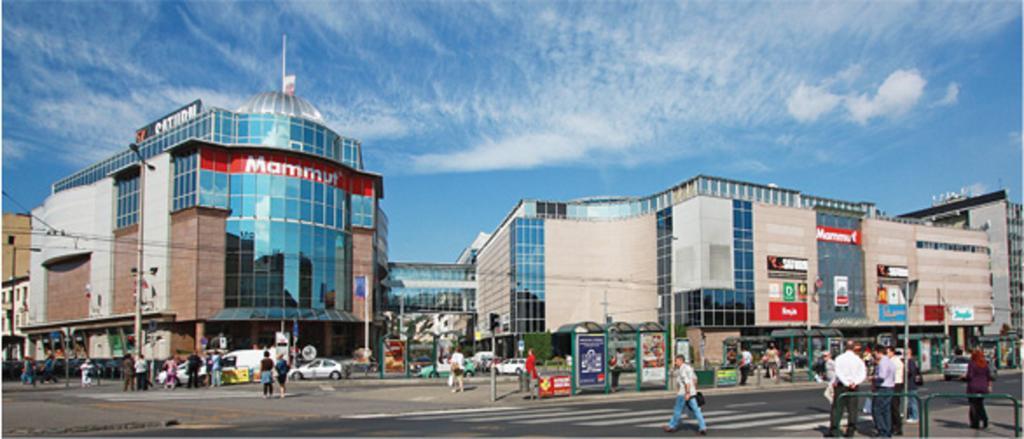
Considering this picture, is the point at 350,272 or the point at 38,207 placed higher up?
the point at 38,207

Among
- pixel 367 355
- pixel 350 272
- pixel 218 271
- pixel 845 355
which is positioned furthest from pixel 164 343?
pixel 845 355

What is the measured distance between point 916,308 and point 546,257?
40.7m

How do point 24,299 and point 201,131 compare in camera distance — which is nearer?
point 201,131

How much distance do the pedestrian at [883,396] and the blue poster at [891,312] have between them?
78338 millimetres

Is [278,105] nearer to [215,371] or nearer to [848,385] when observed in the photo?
[215,371]

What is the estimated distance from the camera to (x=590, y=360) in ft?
93.5

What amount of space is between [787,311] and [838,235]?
11311 millimetres

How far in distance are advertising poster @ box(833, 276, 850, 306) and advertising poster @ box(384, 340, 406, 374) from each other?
182 feet

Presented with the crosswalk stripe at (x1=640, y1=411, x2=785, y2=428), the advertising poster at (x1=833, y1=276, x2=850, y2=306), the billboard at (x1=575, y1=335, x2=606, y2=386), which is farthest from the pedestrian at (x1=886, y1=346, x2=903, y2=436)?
the advertising poster at (x1=833, y1=276, x2=850, y2=306)

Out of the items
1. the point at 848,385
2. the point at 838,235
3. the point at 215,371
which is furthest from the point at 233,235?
the point at 838,235

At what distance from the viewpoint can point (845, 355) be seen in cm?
1473

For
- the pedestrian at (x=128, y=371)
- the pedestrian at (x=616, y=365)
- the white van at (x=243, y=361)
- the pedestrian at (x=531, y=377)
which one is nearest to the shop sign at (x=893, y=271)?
the pedestrian at (x=616, y=365)

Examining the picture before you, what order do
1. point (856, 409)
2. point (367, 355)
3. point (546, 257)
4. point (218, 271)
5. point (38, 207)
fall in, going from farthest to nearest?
point (38, 207) < point (546, 257) < point (218, 271) < point (367, 355) < point (856, 409)

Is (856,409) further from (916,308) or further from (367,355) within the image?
(916,308)
